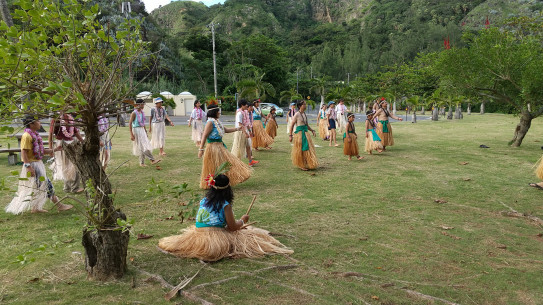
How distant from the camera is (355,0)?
148125 millimetres

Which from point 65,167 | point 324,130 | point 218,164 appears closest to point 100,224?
point 218,164

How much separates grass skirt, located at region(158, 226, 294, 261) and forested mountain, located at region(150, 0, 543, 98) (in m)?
51.4

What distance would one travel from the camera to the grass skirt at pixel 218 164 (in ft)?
24.1

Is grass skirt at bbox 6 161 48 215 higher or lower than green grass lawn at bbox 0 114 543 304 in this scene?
higher

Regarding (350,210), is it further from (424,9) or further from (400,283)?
(424,9)

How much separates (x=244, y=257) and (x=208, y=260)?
40 cm

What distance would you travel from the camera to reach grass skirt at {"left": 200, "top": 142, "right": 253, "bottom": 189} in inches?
290

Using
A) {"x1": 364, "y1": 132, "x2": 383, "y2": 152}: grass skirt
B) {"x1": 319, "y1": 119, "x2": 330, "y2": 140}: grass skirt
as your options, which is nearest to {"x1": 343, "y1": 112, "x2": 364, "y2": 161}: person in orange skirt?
{"x1": 364, "y1": 132, "x2": 383, "y2": 152}: grass skirt

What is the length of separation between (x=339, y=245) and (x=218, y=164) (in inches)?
125

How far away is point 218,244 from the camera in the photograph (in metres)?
4.32

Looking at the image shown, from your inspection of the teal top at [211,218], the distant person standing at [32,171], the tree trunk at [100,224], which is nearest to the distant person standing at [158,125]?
the distant person standing at [32,171]

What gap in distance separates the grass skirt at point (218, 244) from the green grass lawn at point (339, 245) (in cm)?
10

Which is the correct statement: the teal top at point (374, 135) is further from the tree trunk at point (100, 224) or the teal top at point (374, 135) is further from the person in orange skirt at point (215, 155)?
the tree trunk at point (100, 224)

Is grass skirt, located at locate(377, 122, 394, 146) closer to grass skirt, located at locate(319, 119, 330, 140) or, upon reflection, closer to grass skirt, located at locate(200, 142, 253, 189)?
grass skirt, located at locate(319, 119, 330, 140)
